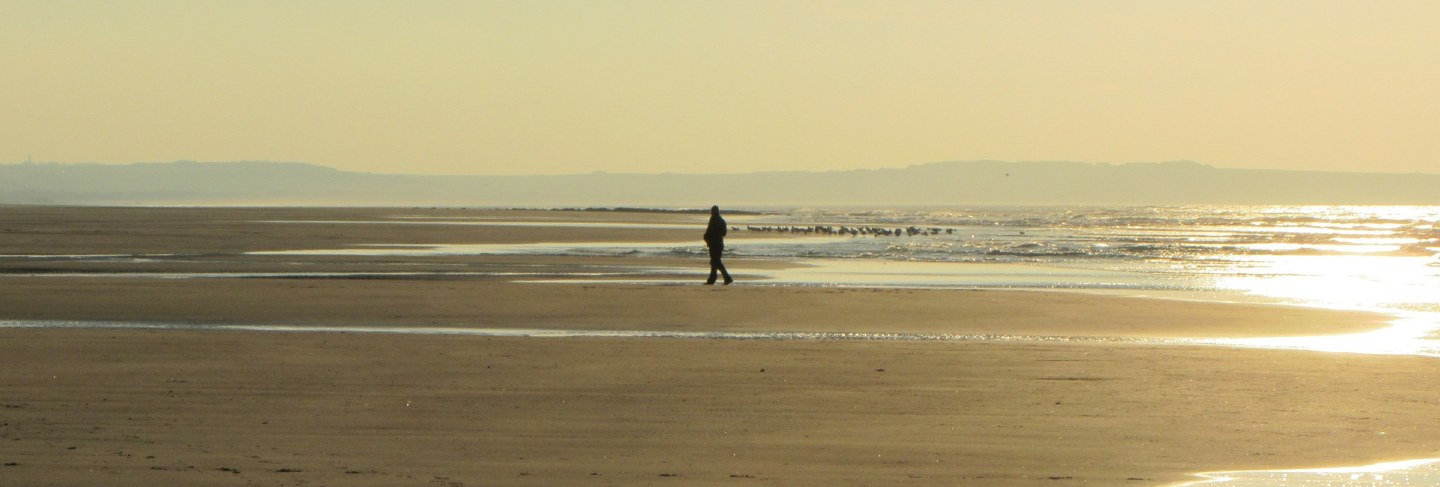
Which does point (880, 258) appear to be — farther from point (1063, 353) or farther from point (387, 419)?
point (387, 419)

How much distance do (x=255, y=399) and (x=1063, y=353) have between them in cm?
710

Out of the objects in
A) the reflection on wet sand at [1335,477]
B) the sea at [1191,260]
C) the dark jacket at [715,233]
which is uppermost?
the dark jacket at [715,233]

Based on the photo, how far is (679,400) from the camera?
35.8ft

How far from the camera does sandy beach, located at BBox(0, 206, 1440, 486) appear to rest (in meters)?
8.41

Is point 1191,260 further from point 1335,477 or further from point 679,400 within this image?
point 1335,477

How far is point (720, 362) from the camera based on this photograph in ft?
43.6

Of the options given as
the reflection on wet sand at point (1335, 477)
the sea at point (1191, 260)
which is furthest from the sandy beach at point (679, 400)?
the sea at point (1191, 260)

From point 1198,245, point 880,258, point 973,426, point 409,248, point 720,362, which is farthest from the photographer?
point 1198,245

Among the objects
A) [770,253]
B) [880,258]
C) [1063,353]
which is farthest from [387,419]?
[770,253]

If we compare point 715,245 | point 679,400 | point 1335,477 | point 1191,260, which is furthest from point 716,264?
point 1335,477

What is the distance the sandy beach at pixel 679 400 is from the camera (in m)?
8.41

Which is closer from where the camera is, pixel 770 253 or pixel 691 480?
pixel 691 480

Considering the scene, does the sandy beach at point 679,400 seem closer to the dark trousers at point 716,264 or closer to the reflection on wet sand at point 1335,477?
the reflection on wet sand at point 1335,477

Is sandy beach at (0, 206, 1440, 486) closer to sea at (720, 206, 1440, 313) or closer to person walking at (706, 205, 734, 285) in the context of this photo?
person walking at (706, 205, 734, 285)
